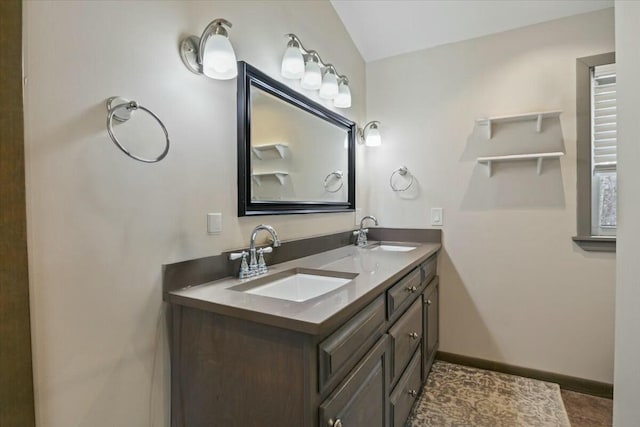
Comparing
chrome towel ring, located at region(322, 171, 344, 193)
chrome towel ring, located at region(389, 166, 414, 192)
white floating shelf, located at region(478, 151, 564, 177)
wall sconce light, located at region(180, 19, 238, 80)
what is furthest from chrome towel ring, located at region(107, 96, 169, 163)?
white floating shelf, located at region(478, 151, 564, 177)

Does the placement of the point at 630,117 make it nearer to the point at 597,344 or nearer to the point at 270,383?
the point at 270,383

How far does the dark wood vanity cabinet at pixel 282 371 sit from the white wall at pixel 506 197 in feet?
4.20

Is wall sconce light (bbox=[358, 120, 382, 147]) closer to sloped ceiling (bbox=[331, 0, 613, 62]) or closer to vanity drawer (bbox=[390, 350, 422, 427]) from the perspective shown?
sloped ceiling (bbox=[331, 0, 613, 62])

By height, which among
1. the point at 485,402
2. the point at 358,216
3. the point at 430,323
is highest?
the point at 358,216

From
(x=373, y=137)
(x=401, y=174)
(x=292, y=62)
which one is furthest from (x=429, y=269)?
(x=292, y=62)

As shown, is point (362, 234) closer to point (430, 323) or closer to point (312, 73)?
point (430, 323)

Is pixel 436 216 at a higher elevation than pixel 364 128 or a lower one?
lower

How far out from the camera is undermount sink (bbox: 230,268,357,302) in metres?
1.41

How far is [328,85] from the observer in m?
1.97

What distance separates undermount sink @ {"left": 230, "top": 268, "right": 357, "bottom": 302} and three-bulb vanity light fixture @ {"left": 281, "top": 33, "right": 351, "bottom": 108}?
995 mm

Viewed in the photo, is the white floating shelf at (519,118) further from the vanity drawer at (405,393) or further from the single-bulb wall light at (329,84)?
the vanity drawer at (405,393)

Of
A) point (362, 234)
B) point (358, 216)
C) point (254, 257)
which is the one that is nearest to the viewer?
point (254, 257)

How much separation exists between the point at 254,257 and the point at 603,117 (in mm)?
2301

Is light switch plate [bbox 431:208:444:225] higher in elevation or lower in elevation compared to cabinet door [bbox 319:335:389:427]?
higher
